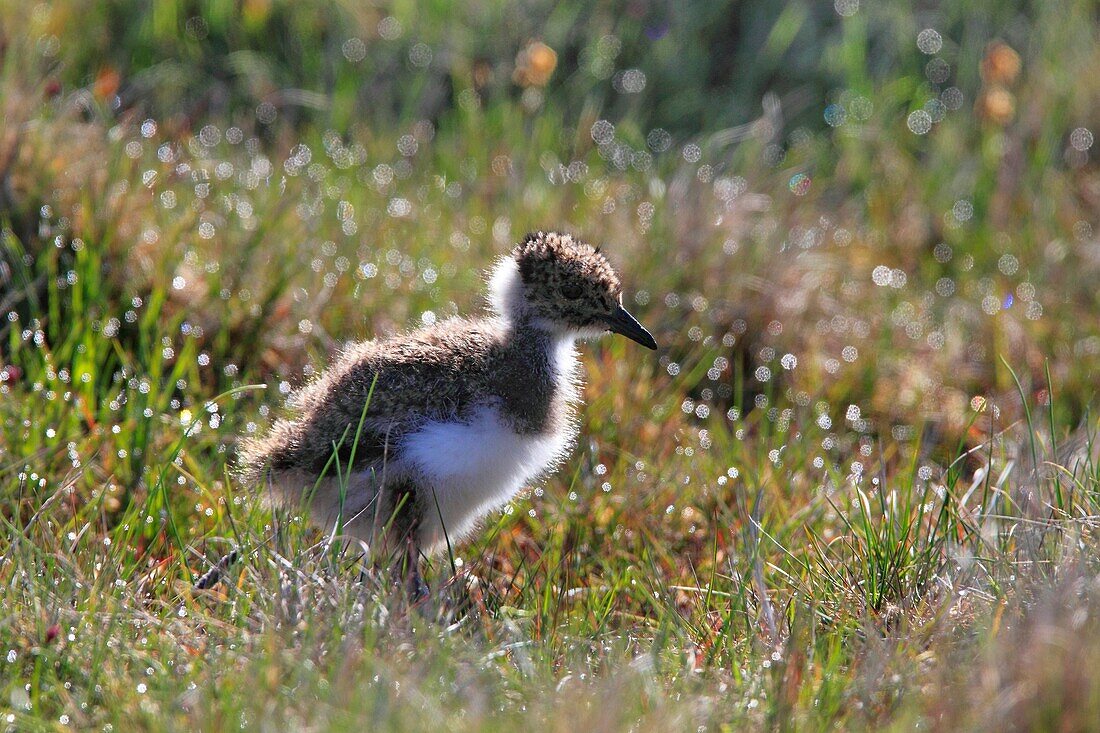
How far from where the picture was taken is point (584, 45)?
704 centimetres

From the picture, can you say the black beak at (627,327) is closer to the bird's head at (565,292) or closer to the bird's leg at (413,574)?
the bird's head at (565,292)

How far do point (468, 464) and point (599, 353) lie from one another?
60.5 inches

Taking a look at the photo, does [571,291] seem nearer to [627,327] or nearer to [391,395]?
[627,327]

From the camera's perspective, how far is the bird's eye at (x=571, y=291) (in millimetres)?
3463

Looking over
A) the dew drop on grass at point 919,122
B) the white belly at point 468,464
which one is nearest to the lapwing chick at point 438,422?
the white belly at point 468,464

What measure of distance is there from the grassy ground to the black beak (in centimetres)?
47

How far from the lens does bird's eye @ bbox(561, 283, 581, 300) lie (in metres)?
3.46

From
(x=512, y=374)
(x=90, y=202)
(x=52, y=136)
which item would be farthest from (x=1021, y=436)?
(x=52, y=136)

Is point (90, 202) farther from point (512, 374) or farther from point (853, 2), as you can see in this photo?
point (853, 2)

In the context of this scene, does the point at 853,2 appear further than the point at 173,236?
Yes

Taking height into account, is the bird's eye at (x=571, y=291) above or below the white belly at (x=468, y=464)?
above

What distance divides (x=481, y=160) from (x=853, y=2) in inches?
113

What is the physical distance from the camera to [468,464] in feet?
10.3

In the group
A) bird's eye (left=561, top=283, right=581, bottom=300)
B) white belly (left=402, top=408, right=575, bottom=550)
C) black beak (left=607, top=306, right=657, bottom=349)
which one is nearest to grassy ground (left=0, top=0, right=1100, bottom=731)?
white belly (left=402, top=408, right=575, bottom=550)
